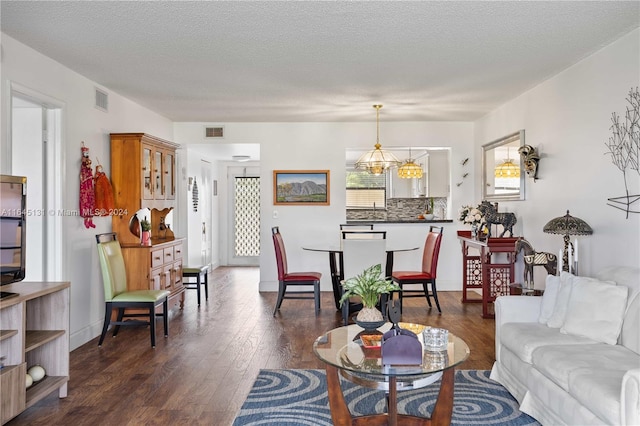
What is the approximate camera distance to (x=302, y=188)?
7297mm

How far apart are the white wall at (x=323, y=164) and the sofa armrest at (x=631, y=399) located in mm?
5315

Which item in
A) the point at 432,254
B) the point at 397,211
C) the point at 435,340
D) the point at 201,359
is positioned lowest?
the point at 201,359

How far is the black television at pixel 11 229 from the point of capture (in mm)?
2828

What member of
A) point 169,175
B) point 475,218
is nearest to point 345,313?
point 475,218

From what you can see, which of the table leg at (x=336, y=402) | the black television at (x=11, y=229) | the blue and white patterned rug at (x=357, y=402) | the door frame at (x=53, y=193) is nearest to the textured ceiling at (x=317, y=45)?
the door frame at (x=53, y=193)

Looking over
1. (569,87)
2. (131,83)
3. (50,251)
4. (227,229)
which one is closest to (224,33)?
(131,83)

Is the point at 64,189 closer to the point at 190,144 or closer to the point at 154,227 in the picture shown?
the point at 154,227

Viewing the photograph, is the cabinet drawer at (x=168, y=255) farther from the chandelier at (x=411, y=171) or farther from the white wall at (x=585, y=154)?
the chandelier at (x=411, y=171)

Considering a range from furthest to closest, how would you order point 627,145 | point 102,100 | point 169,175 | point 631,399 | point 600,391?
point 169,175 → point 102,100 → point 627,145 → point 600,391 → point 631,399

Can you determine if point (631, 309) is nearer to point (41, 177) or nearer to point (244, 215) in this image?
point (41, 177)

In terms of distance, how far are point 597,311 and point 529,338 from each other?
0.42 m

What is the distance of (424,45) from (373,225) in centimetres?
378

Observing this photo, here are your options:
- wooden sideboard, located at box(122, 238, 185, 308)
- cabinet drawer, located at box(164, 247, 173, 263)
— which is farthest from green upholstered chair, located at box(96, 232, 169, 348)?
cabinet drawer, located at box(164, 247, 173, 263)

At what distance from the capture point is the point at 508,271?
5.61 metres
